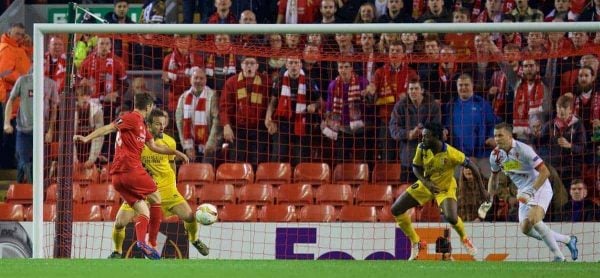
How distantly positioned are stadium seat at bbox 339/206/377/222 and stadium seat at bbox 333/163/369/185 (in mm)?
554

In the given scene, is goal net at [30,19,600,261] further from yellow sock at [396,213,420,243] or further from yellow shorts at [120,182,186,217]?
yellow shorts at [120,182,186,217]

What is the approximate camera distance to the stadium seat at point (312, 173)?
15125mm

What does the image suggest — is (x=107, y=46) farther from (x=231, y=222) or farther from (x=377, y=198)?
(x=377, y=198)

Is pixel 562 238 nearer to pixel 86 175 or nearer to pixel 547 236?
pixel 547 236

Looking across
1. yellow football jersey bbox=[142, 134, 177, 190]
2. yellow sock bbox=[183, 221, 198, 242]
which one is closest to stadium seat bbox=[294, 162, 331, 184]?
yellow football jersey bbox=[142, 134, 177, 190]

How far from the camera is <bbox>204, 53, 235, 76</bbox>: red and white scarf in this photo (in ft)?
50.3

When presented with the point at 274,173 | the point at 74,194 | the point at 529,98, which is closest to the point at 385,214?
the point at 274,173

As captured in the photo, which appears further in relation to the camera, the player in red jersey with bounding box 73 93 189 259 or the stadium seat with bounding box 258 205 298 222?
the stadium seat with bounding box 258 205 298 222

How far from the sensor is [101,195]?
49.5 ft

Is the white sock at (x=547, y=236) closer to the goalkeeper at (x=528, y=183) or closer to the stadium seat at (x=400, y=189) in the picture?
the goalkeeper at (x=528, y=183)

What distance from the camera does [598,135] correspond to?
14172 mm

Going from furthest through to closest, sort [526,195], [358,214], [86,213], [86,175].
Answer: [86,175] → [86,213] → [358,214] → [526,195]

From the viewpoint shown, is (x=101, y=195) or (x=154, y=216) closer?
(x=154, y=216)

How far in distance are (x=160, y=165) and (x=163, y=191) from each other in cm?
36
